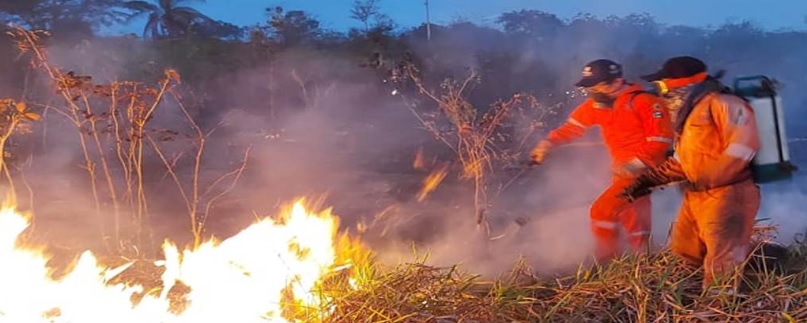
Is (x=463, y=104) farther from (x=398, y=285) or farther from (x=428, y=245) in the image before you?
(x=398, y=285)

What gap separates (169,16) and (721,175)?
25.1 meters

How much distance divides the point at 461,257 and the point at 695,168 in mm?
2055

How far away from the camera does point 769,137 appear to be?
13.2 feet

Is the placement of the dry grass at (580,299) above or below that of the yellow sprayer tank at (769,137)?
below

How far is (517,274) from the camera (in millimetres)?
4555

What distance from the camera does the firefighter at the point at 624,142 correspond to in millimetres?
4945

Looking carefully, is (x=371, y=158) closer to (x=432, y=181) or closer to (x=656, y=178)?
(x=432, y=181)

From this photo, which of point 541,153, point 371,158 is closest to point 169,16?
point 371,158

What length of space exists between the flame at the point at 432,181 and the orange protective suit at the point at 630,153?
13.2ft

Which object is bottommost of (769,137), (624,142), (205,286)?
(205,286)

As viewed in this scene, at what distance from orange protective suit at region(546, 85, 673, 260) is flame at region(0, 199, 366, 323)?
1666 millimetres

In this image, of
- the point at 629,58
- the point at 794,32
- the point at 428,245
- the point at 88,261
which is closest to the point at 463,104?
the point at 428,245

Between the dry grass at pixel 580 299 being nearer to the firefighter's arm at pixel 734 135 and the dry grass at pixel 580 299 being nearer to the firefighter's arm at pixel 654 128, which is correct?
the firefighter's arm at pixel 734 135

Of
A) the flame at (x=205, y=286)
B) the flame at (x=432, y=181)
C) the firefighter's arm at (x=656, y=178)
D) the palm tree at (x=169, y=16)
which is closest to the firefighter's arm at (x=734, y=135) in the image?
the firefighter's arm at (x=656, y=178)
